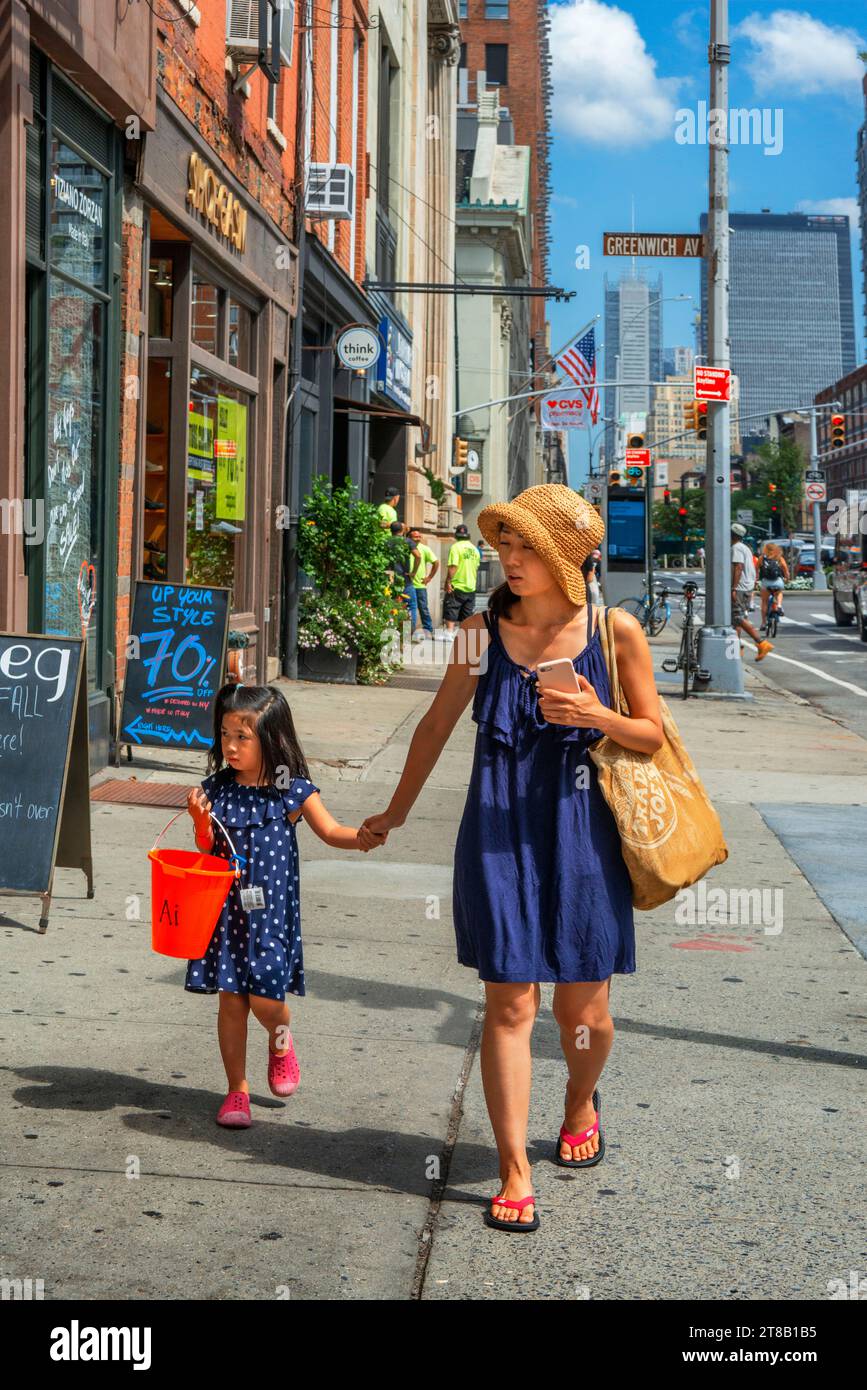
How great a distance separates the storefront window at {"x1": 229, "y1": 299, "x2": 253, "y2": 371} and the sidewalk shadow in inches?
448

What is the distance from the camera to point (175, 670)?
10719 millimetres

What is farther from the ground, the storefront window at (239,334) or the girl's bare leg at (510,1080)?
the storefront window at (239,334)

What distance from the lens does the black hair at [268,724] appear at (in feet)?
14.9

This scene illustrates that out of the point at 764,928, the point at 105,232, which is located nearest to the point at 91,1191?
the point at 764,928

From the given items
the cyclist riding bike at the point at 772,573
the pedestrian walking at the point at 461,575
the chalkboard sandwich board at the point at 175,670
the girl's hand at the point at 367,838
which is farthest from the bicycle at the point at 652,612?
the girl's hand at the point at 367,838

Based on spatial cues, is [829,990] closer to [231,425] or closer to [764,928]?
[764,928]

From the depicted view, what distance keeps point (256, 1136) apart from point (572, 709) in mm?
1603

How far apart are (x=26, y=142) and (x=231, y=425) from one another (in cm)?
674

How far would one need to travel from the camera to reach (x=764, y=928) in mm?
7676

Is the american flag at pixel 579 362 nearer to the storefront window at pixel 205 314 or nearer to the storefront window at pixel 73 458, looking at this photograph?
the storefront window at pixel 205 314

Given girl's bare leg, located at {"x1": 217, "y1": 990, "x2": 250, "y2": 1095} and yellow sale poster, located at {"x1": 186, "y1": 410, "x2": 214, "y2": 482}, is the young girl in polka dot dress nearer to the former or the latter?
girl's bare leg, located at {"x1": 217, "y1": 990, "x2": 250, "y2": 1095}

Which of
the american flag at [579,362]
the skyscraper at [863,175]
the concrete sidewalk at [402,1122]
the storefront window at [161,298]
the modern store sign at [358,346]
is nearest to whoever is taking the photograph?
Answer: the concrete sidewalk at [402,1122]

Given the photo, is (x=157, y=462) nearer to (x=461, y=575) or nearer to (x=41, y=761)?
(x=41, y=761)

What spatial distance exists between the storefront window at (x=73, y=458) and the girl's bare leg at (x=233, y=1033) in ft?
17.9
